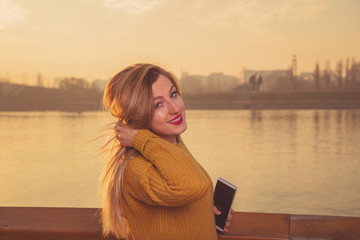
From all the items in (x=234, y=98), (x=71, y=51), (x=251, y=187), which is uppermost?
(x=71, y=51)

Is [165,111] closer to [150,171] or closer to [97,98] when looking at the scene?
[150,171]

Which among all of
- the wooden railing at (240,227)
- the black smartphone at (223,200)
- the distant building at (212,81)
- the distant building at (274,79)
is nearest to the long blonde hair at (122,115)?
the wooden railing at (240,227)

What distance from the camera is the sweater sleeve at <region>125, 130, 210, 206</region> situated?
1.07 meters

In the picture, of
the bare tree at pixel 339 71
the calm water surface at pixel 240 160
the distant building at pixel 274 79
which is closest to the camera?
the calm water surface at pixel 240 160

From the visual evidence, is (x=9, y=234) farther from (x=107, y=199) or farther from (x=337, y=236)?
(x=337, y=236)

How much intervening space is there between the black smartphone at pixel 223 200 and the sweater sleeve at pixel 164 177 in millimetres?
196

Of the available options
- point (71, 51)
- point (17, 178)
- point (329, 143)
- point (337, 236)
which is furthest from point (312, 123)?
point (337, 236)

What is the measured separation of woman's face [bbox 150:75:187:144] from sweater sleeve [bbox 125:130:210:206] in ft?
0.30

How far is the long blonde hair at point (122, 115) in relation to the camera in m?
1.18

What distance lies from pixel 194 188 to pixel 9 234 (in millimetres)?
658

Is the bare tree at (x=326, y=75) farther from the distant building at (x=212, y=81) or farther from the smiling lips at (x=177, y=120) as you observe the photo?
the smiling lips at (x=177, y=120)

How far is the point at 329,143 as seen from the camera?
26188mm

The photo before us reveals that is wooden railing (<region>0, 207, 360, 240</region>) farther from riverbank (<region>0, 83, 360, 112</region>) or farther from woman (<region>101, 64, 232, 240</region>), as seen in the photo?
riverbank (<region>0, 83, 360, 112</region>)

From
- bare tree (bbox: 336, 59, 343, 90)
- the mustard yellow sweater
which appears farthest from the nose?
bare tree (bbox: 336, 59, 343, 90)
